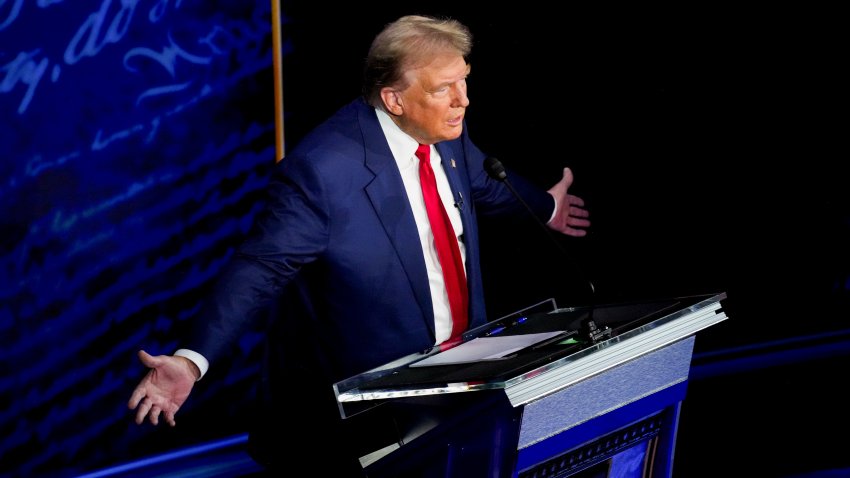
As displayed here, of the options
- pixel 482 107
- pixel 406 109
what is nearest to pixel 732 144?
pixel 482 107

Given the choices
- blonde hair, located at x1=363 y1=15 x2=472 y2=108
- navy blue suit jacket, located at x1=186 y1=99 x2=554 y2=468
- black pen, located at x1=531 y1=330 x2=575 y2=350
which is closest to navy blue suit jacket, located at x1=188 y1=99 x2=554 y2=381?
navy blue suit jacket, located at x1=186 y1=99 x2=554 y2=468

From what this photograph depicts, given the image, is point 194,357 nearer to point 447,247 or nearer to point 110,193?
point 447,247

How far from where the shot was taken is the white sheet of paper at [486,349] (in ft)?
5.29

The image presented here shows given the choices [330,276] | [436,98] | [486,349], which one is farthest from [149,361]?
[436,98]

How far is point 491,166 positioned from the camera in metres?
1.84

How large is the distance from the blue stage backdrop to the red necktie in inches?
31.5

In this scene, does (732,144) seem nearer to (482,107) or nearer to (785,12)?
(785,12)

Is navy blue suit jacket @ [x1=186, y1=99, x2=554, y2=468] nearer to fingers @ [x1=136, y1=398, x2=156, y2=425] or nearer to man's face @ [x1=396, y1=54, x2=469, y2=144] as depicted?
man's face @ [x1=396, y1=54, x2=469, y2=144]

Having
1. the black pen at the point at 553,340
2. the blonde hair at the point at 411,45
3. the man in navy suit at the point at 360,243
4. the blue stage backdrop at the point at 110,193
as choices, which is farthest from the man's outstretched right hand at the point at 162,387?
the blue stage backdrop at the point at 110,193

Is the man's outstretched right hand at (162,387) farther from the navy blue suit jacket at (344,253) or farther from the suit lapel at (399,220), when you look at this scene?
the suit lapel at (399,220)

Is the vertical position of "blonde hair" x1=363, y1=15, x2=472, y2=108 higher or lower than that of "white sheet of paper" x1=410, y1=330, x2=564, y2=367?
higher

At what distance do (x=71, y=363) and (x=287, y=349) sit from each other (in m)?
0.77

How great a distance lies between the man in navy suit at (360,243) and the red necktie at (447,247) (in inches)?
0.7

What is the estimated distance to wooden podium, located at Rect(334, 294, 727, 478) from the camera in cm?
146
